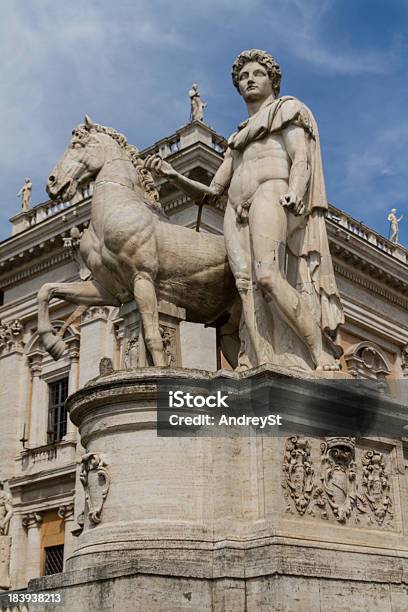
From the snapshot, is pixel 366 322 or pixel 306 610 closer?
pixel 306 610

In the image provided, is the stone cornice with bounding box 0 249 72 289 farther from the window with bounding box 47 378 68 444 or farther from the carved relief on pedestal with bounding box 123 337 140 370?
the carved relief on pedestal with bounding box 123 337 140 370

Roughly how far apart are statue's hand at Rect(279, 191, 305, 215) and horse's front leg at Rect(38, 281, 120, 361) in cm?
188

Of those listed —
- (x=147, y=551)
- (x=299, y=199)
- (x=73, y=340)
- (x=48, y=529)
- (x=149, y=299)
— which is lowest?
(x=147, y=551)

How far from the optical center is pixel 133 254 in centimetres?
838

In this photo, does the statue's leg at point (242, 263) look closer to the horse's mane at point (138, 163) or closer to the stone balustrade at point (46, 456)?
the horse's mane at point (138, 163)

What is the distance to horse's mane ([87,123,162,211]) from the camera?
9.26 meters

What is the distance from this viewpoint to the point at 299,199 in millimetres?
8164

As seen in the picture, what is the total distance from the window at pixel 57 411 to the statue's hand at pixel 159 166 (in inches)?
834

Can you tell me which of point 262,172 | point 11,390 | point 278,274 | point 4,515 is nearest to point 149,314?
point 278,274

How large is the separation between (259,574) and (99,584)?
1.14 meters

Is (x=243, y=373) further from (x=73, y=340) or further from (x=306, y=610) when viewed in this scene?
(x=73, y=340)

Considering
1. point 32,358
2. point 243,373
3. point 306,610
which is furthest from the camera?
point 32,358

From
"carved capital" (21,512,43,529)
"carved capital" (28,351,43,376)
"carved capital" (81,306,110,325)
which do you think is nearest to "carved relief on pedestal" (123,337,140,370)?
"carved capital" (81,306,110,325)

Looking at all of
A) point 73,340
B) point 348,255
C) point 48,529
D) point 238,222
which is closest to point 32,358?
point 73,340
